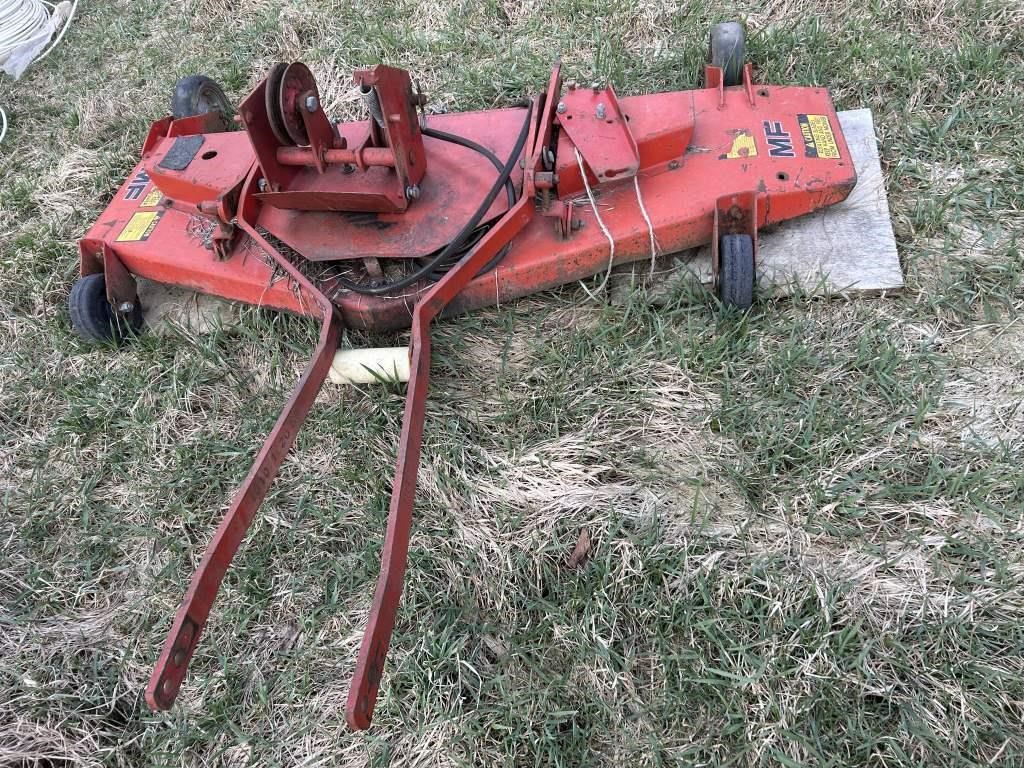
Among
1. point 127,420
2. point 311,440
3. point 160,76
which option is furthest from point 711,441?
point 160,76

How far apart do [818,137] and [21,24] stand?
4.51m

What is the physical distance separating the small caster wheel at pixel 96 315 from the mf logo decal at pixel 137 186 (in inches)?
14.7

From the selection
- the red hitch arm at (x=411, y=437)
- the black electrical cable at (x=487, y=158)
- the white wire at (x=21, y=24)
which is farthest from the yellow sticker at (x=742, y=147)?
the white wire at (x=21, y=24)

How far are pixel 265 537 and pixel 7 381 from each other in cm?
135

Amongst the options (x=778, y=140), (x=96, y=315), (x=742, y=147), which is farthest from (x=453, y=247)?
(x=96, y=315)

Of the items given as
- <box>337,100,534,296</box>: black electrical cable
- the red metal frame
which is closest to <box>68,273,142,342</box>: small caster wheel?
the red metal frame

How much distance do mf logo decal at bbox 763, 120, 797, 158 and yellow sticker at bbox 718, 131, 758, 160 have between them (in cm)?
5

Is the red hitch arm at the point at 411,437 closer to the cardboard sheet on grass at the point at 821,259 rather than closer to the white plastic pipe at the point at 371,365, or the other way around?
the white plastic pipe at the point at 371,365

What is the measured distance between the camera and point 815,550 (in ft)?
6.67

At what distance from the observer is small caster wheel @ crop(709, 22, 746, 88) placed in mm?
2953

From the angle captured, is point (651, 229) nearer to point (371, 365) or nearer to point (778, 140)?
point (778, 140)

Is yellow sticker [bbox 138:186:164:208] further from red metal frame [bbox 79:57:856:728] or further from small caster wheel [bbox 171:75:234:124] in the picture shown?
small caster wheel [bbox 171:75:234:124]

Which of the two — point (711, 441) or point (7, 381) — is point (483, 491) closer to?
point (711, 441)

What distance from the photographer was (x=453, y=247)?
2.40 metres
